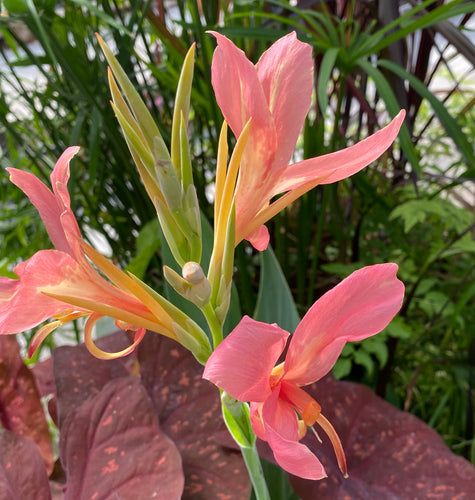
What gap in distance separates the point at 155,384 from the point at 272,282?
0.14 m

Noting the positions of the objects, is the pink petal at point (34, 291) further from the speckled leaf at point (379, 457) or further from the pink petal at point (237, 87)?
the speckled leaf at point (379, 457)

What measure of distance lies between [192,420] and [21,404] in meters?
0.16

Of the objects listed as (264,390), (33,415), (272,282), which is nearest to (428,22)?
(272,282)

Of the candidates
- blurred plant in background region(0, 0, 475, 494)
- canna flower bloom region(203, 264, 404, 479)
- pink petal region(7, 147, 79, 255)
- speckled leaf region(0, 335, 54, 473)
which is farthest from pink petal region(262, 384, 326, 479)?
speckled leaf region(0, 335, 54, 473)

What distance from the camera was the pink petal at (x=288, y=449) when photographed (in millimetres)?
185

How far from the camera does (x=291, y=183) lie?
233mm

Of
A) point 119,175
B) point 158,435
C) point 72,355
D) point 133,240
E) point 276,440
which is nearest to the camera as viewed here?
point 276,440

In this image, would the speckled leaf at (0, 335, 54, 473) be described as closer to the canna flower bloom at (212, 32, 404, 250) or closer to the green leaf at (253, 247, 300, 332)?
the green leaf at (253, 247, 300, 332)

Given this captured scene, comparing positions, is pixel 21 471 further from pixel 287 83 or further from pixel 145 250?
pixel 287 83

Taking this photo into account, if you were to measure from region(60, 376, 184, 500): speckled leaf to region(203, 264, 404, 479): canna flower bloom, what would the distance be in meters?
0.17

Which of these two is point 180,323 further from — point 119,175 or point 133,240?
point 133,240

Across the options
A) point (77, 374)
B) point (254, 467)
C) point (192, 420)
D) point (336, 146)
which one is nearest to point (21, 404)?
point (77, 374)

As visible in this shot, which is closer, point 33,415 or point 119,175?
point 33,415

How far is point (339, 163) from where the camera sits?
0.73 feet
